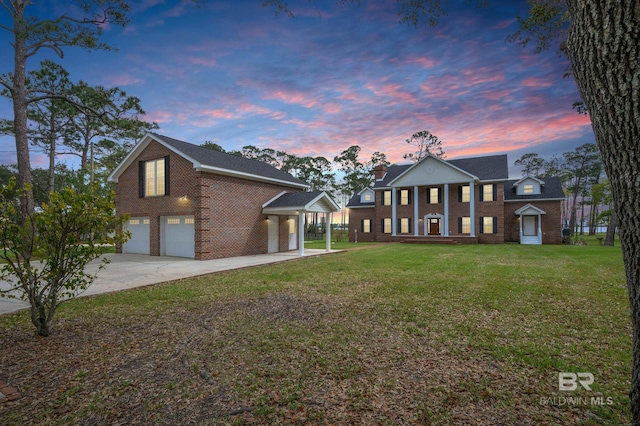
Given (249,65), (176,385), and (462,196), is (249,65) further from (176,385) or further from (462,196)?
(462,196)

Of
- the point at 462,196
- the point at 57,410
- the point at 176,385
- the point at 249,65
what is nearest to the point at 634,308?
the point at 176,385

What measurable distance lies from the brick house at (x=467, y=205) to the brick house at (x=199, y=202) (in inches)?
497

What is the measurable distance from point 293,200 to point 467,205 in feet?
56.6

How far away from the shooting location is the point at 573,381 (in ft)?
10.9

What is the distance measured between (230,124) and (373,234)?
17.6m

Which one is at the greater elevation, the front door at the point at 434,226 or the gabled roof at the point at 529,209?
the gabled roof at the point at 529,209

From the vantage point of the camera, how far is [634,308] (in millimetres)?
1618

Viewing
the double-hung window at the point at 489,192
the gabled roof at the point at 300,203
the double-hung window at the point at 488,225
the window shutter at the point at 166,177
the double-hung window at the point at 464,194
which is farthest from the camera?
the double-hung window at the point at 464,194

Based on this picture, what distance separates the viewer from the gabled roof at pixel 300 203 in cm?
1634

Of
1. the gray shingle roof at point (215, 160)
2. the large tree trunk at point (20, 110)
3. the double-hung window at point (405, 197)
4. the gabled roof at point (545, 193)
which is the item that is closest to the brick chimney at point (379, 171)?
the double-hung window at point (405, 197)

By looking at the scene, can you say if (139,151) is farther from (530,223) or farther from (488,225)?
(530,223)

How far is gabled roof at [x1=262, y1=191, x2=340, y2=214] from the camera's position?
53.6 ft

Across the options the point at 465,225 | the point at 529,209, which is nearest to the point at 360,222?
the point at 465,225

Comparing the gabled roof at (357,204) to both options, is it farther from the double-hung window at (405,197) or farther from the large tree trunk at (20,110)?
the large tree trunk at (20,110)
